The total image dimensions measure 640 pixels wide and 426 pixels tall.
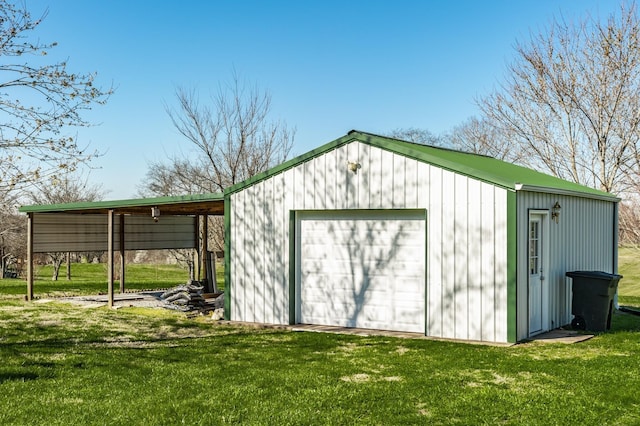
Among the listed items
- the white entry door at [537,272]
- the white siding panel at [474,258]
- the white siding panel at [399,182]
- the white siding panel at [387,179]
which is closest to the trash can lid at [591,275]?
the white entry door at [537,272]

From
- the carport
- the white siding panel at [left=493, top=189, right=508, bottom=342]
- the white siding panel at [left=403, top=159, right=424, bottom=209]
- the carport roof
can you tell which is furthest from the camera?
the carport

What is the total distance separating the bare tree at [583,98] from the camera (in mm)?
21406

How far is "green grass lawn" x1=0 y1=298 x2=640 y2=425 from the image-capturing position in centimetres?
616

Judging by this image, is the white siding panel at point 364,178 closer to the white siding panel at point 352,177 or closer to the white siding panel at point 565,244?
the white siding panel at point 352,177

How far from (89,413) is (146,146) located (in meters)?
29.7

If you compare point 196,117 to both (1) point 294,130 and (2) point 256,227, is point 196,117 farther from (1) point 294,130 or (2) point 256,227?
(2) point 256,227

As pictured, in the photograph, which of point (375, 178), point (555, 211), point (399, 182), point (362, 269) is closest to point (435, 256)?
point (399, 182)

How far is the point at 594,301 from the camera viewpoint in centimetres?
1108

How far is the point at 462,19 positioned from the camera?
23.2 metres

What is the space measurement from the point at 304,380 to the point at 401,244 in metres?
3.94

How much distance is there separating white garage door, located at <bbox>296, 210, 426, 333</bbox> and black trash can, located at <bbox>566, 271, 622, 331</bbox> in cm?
285

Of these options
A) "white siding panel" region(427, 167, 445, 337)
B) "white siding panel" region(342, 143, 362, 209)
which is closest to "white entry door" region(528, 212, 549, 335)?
"white siding panel" region(427, 167, 445, 337)

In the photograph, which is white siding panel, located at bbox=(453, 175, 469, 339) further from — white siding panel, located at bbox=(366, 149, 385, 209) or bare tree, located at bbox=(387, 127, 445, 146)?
bare tree, located at bbox=(387, 127, 445, 146)

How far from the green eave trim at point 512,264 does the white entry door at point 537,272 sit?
92 centimetres
